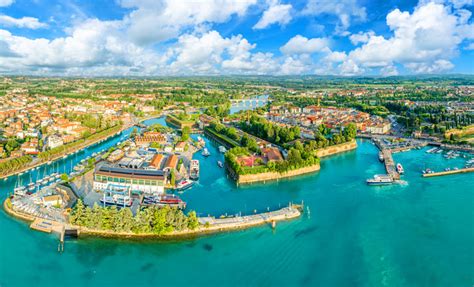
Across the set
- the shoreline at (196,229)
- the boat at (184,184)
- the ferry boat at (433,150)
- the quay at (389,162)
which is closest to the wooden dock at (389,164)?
the quay at (389,162)

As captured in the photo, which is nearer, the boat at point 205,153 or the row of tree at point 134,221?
the row of tree at point 134,221

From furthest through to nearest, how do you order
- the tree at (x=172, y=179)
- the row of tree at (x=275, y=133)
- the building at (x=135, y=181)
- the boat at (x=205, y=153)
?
1. the row of tree at (x=275, y=133)
2. the boat at (x=205, y=153)
3. the tree at (x=172, y=179)
4. the building at (x=135, y=181)

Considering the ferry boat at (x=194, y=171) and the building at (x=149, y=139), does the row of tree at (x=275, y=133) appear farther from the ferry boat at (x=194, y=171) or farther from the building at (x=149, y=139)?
the ferry boat at (x=194, y=171)

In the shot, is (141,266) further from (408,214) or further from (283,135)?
(283,135)

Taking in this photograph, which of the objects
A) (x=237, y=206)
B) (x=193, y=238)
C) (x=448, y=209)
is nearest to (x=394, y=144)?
(x=448, y=209)

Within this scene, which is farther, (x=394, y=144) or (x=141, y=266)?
(x=394, y=144)

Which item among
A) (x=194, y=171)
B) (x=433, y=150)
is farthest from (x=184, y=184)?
(x=433, y=150)

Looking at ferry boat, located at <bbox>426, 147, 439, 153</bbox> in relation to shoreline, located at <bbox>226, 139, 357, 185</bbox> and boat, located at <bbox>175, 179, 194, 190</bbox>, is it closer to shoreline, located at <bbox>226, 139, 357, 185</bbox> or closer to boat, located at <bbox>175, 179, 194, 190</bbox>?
shoreline, located at <bbox>226, 139, 357, 185</bbox>

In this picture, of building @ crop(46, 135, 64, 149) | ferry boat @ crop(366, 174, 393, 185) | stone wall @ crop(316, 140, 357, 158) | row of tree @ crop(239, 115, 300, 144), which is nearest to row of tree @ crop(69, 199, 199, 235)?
ferry boat @ crop(366, 174, 393, 185)
